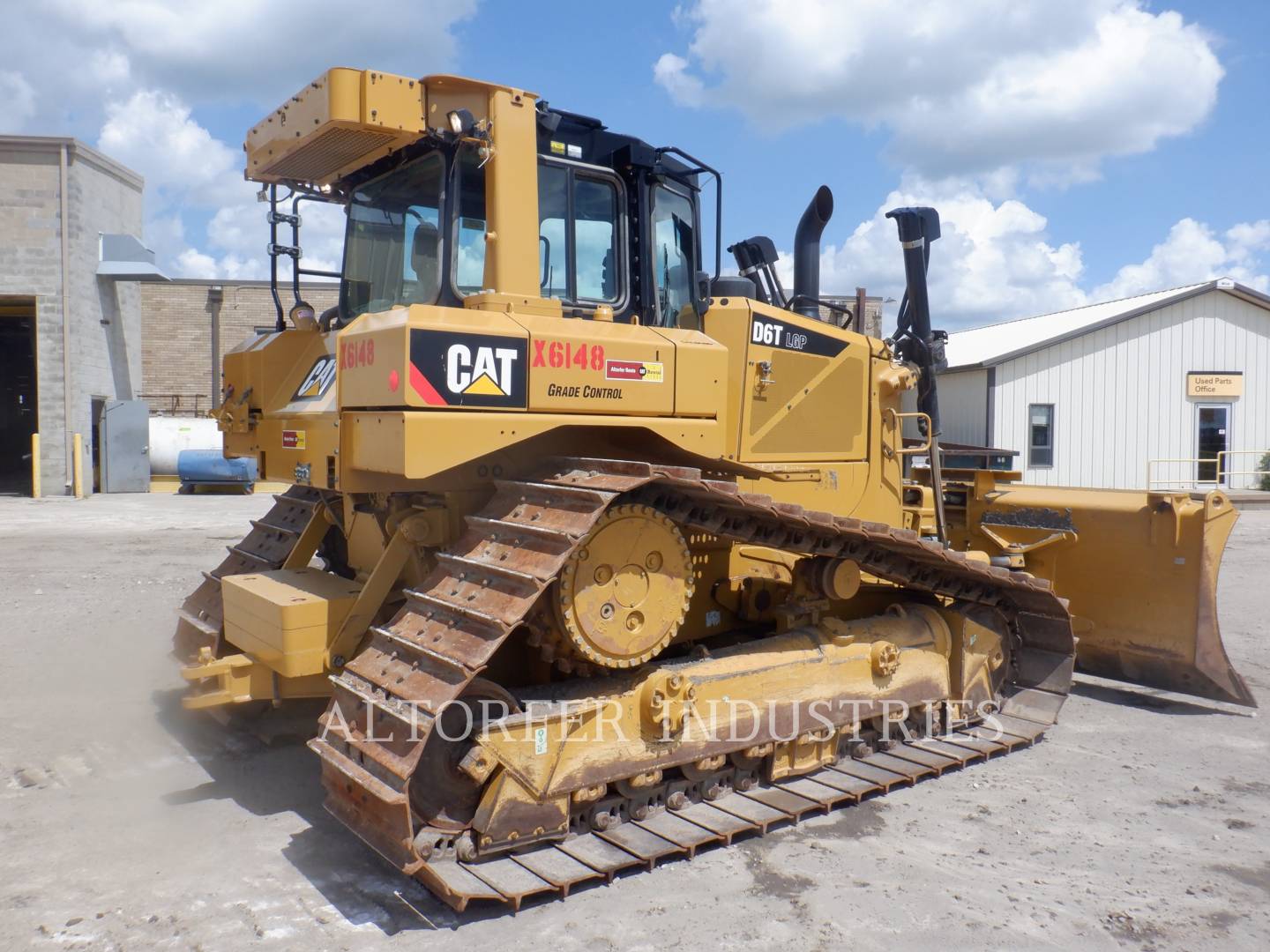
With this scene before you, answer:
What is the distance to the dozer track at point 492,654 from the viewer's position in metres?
3.91

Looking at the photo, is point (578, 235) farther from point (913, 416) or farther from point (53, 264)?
point (53, 264)

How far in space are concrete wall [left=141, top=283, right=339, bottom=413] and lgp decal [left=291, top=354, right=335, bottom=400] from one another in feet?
92.0

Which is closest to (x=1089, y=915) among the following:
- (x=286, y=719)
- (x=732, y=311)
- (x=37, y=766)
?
(x=732, y=311)

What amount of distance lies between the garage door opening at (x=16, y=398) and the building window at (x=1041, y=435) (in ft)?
85.2

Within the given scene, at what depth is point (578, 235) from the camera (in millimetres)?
5320

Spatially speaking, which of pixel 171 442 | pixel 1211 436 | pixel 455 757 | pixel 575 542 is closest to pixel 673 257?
pixel 575 542

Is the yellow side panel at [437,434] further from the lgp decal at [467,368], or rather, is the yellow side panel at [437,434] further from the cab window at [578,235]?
the cab window at [578,235]

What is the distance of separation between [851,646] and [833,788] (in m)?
0.77

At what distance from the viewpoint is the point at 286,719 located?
625 centimetres

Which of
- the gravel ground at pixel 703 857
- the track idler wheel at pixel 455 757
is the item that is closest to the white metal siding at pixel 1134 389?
the gravel ground at pixel 703 857

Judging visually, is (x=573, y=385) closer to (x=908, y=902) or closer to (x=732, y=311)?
(x=732, y=311)

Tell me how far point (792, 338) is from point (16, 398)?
31.7m

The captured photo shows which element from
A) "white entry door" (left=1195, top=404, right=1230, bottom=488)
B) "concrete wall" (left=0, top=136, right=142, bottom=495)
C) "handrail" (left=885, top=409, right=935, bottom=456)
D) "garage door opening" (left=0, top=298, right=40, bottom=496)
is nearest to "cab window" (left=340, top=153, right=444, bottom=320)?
"handrail" (left=885, top=409, right=935, bottom=456)

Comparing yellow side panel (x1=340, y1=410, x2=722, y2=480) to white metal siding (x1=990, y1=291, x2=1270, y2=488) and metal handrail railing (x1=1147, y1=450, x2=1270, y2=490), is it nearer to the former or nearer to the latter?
white metal siding (x1=990, y1=291, x2=1270, y2=488)
